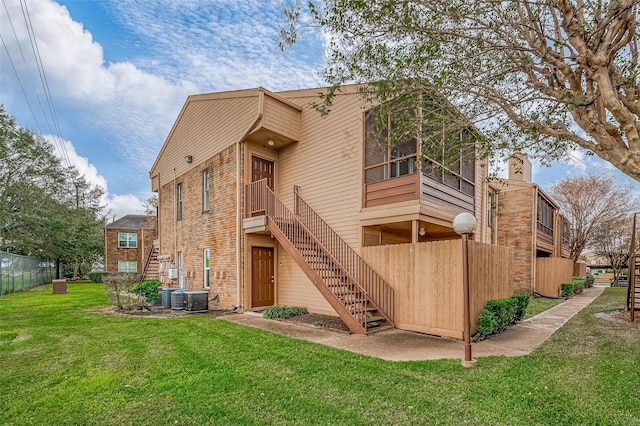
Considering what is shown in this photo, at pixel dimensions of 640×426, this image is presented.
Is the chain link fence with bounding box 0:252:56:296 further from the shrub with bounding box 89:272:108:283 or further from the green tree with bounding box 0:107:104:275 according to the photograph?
the shrub with bounding box 89:272:108:283

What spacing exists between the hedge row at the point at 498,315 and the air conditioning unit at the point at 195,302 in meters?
8.32

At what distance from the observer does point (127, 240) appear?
111 ft

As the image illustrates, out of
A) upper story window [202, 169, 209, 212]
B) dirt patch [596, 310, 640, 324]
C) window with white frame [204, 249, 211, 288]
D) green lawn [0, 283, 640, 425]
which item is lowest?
dirt patch [596, 310, 640, 324]

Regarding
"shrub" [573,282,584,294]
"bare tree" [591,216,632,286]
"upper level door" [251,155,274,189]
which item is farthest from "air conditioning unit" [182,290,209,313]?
"bare tree" [591,216,632,286]

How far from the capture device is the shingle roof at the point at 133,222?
1309 inches

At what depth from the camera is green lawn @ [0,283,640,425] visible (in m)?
3.77

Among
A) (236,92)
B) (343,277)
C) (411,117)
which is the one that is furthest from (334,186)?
(236,92)

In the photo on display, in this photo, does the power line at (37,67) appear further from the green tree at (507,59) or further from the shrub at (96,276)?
the shrub at (96,276)

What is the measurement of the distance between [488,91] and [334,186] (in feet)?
16.8

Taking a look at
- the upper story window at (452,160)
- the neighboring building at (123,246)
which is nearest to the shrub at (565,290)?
the upper story window at (452,160)

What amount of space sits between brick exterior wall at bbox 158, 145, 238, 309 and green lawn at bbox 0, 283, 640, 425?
450 centimetres

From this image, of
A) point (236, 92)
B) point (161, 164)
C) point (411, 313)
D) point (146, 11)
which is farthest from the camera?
point (161, 164)

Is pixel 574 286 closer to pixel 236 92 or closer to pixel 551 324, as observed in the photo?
pixel 551 324

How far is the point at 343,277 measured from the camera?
356 inches
